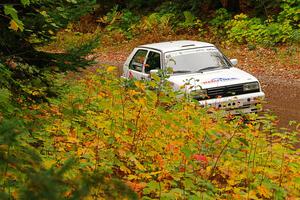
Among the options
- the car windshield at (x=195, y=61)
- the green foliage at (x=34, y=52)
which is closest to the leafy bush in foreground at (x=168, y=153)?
the green foliage at (x=34, y=52)

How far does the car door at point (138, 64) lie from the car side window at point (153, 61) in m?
0.16

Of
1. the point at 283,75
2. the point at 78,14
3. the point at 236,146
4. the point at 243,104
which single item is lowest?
the point at 283,75

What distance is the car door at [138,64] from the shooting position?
11.7 meters

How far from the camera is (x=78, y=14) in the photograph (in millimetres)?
6691

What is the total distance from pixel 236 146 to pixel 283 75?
1116 centimetres

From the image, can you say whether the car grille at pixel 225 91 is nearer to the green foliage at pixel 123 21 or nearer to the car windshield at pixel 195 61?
the car windshield at pixel 195 61

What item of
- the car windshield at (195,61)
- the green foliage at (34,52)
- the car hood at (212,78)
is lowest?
the car hood at (212,78)

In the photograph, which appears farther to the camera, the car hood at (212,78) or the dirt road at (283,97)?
the dirt road at (283,97)

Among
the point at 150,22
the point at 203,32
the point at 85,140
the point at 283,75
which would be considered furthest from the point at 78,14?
the point at 150,22

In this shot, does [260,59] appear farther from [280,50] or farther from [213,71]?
[213,71]

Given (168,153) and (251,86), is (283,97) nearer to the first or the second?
(251,86)

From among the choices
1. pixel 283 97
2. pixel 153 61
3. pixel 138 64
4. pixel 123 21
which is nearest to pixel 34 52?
pixel 153 61

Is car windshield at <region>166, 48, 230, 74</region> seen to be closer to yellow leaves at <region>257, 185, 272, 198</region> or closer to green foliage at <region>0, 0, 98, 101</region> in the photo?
green foliage at <region>0, 0, 98, 101</region>

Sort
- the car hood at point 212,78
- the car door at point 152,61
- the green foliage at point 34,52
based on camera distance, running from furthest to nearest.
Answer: the car door at point 152,61 < the car hood at point 212,78 < the green foliage at point 34,52
